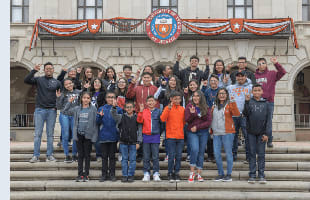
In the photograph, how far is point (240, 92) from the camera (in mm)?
7941

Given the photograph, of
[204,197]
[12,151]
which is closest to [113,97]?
[204,197]

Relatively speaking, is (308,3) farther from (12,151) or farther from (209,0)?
(12,151)

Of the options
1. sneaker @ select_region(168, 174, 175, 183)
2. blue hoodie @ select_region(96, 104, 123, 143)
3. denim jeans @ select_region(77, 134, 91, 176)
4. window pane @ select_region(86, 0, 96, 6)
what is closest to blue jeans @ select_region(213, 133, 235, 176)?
sneaker @ select_region(168, 174, 175, 183)

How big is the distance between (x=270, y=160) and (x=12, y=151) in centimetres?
691

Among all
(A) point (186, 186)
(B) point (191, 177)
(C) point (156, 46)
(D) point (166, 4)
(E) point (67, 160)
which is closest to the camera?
(A) point (186, 186)

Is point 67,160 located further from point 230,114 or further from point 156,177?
point 230,114

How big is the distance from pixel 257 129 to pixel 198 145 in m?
1.31

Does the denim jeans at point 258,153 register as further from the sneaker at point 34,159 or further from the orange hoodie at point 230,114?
the sneaker at point 34,159

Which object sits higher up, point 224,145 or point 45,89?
point 45,89

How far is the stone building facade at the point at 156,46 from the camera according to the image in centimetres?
1616

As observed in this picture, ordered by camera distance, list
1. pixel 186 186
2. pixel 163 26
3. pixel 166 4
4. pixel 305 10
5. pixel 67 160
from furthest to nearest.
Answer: pixel 166 4 → pixel 305 10 → pixel 163 26 → pixel 67 160 → pixel 186 186

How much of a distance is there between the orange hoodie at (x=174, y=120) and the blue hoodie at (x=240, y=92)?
1463 millimetres

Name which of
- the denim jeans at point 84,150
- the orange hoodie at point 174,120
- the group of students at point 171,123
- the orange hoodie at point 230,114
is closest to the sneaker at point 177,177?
the group of students at point 171,123

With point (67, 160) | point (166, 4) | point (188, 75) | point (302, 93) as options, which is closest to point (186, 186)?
point (188, 75)
